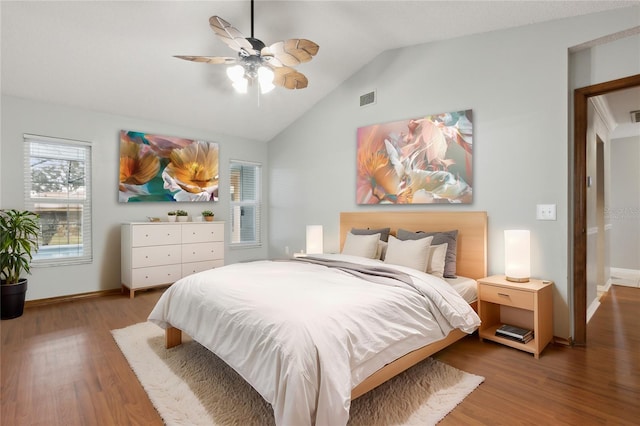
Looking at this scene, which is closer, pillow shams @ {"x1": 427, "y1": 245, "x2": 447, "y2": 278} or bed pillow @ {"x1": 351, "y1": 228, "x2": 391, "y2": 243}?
pillow shams @ {"x1": 427, "y1": 245, "x2": 447, "y2": 278}

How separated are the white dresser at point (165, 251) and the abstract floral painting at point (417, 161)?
2.37 metres

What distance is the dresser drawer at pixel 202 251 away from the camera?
4.59 metres

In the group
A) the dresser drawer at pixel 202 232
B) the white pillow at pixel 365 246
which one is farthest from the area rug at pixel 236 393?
the dresser drawer at pixel 202 232

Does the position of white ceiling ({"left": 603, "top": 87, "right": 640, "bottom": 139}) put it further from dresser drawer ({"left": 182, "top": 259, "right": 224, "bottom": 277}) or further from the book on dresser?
dresser drawer ({"left": 182, "top": 259, "right": 224, "bottom": 277})

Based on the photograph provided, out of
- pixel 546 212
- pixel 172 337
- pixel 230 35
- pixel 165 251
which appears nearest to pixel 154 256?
pixel 165 251

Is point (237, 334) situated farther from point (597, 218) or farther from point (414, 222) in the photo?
point (597, 218)

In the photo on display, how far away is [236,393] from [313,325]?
847 mm

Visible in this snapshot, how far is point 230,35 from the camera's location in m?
2.36

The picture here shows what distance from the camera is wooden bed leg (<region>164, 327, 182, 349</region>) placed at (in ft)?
8.52

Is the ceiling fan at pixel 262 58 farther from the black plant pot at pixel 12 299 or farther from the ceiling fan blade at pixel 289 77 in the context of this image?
the black plant pot at pixel 12 299

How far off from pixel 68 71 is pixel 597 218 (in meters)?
5.60

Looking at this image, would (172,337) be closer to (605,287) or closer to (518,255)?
(518,255)

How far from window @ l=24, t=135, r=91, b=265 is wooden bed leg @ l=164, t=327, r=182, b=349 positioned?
2.42 metres

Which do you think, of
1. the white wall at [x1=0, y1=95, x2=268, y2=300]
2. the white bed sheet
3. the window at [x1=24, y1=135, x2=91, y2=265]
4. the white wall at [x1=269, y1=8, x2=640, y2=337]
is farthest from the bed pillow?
the window at [x1=24, y1=135, x2=91, y2=265]
